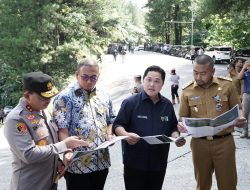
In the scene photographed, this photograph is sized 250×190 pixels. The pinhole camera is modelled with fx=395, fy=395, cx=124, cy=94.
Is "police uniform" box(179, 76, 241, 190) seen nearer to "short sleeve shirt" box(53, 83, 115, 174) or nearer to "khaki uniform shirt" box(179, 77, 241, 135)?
"khaki uniform shirt" box(179, 77, 241, 135)

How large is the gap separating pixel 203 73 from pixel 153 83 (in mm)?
622

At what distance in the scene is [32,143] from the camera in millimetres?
2914

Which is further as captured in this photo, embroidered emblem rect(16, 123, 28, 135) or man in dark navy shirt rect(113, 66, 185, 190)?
man in dark navy shirt rect(113, 66, 185, 190)

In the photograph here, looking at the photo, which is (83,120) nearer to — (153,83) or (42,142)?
(42,142)

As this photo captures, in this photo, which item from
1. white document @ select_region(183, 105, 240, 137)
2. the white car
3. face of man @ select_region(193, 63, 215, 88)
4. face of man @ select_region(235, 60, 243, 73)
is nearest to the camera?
white document @ select_region(183, 105, 240, 137)

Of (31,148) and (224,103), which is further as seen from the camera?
(224,103)

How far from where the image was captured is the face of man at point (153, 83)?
3770 mm

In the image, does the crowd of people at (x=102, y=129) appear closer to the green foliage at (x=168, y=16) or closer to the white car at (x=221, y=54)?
the white car at (x=221, y=54)

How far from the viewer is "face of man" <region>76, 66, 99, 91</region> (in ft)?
11.8

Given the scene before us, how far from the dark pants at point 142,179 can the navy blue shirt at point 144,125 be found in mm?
54

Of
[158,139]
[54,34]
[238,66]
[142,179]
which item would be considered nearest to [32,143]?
[158,139]

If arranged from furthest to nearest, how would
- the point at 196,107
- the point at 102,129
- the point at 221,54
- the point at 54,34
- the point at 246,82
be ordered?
the point at 221,54 → the point at 54,34 → the point at 246,82 → the point at 196,107 → the point at 102,129

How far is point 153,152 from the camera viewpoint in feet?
12.4

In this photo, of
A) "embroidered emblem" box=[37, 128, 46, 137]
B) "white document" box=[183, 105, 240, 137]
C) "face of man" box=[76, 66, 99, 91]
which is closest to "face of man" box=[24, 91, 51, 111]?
"embroidered emblem" box=[37, 128, 46, 137]
